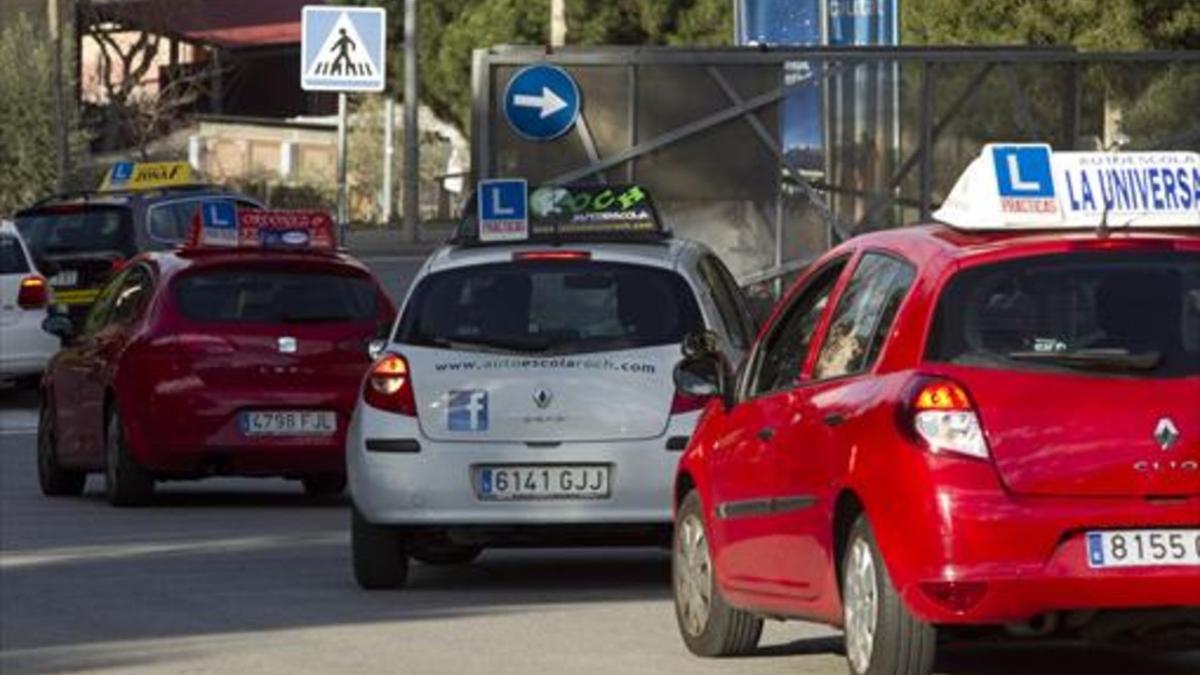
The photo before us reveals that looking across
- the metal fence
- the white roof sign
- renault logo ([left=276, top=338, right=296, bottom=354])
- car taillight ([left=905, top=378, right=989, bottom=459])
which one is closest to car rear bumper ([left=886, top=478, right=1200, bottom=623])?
car taillight ([left=905, top=378, right=989, bottom=459])

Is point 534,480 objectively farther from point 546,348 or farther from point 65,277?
point 65,277

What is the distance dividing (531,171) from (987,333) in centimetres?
2159

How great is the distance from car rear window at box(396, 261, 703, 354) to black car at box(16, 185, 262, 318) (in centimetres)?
1853

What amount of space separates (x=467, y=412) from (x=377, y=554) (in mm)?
733

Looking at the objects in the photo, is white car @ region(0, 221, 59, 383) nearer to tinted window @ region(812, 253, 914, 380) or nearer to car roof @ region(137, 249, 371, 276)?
car roof @ region(137, 249, 371, 276)

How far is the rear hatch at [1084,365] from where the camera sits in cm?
1084

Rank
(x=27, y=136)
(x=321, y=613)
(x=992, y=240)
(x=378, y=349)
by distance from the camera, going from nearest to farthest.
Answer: (x=992, y=240), (x=321, y=613), (x=378, y=349), (x=27, y=136)

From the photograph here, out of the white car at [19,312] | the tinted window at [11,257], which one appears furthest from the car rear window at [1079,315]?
the tinted window at [11,257]

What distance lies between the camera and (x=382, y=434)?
52.5 feet

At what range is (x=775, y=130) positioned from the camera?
32.8 meters

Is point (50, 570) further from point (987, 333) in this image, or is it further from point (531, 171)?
point (531, 171)

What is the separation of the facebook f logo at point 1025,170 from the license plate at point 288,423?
1003cm

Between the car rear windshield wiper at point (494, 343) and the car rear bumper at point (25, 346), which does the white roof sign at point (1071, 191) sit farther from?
the car rear bumper at point (25, 346)

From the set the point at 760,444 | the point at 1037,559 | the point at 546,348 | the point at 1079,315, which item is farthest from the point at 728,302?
the point at 1037,559
